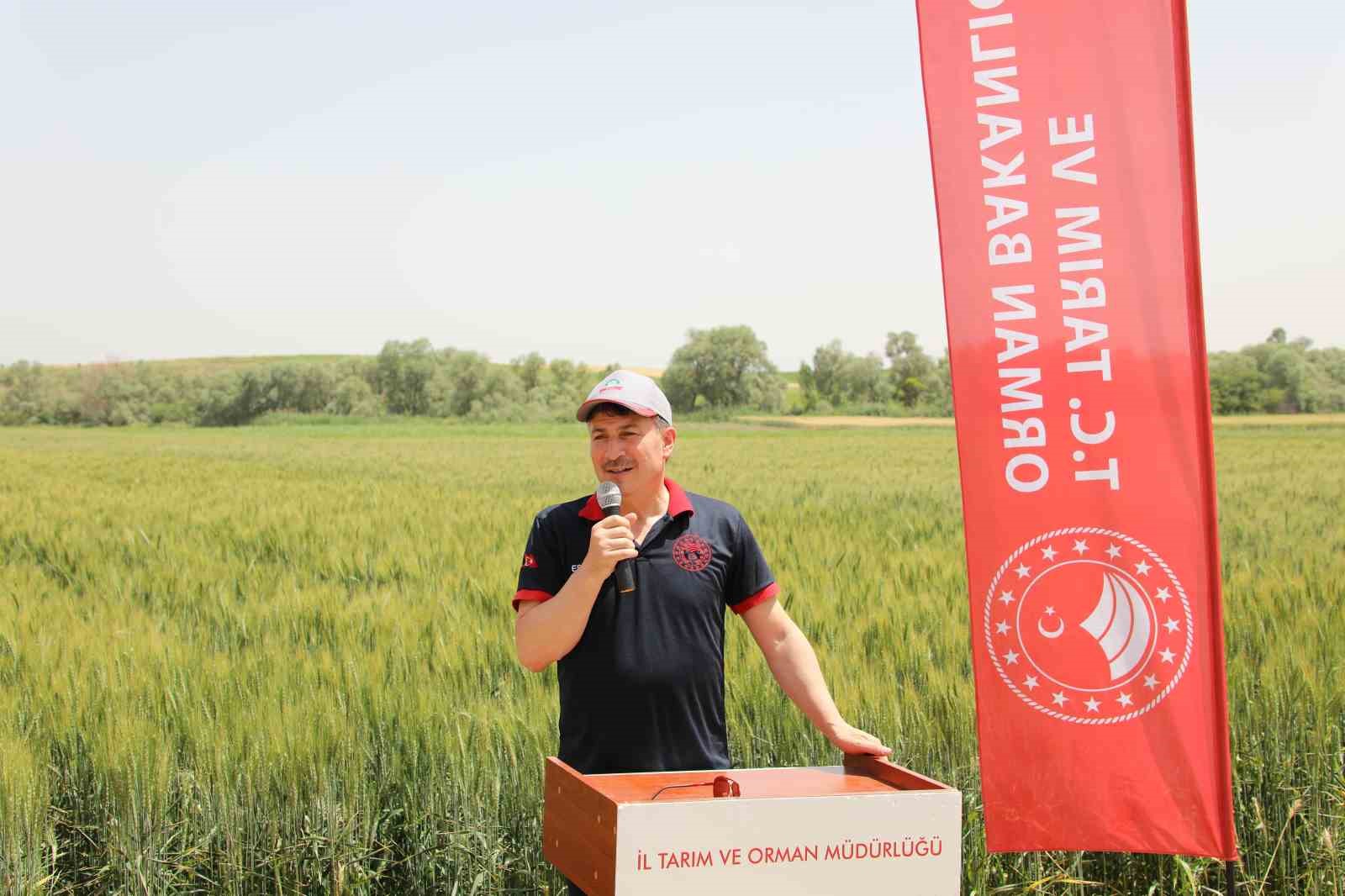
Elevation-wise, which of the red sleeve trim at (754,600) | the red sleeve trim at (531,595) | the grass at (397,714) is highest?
the red sleeve trim at (531,595)

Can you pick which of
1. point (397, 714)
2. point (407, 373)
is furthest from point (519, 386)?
point (397, 714)

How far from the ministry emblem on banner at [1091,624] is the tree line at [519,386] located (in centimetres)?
3604

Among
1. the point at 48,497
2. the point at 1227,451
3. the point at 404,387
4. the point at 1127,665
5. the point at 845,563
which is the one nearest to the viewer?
the point at 1127,665

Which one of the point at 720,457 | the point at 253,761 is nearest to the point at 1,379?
A: the point at 720,457

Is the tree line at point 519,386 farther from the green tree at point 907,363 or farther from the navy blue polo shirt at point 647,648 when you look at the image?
the navy blue polo shirt at point 647,648

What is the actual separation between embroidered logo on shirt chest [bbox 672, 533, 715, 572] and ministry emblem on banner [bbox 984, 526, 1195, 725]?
93 cm

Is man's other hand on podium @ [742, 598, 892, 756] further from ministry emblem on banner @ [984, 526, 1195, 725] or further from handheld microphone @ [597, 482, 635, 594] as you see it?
ministry emblem on banner @ [984, 526, 1195, 725]

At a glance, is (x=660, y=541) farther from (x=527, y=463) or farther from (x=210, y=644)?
(x=527, y=463)

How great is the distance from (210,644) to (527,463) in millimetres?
20368

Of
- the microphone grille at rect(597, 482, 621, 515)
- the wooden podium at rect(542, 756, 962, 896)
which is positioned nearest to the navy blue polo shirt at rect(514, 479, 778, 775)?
the microphone grille at rect(597, 482, 621, 515)

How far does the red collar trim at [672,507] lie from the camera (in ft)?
8.26

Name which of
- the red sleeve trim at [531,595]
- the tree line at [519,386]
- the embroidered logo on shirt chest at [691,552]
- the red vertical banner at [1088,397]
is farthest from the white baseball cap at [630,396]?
the tree line at [519,386]

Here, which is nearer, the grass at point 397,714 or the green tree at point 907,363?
the grass at point 397,714

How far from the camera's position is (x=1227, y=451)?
2409cm
